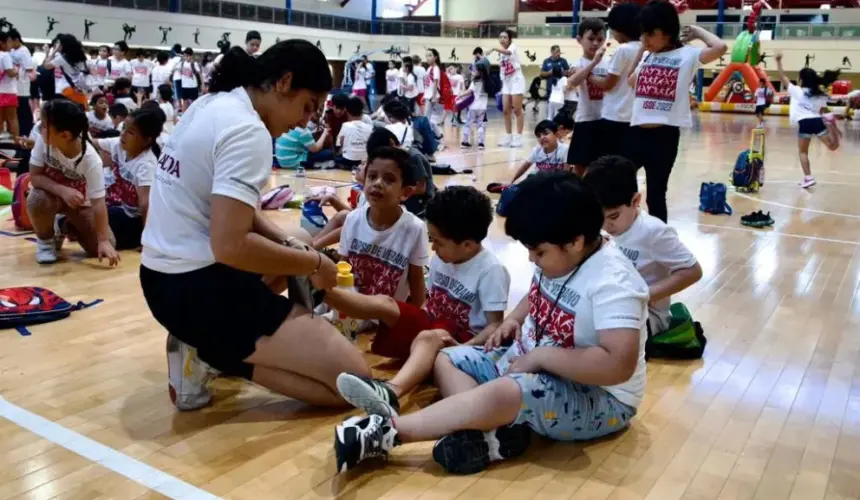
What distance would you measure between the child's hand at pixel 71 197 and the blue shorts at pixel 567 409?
2975mm

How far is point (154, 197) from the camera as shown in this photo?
7.71 ft

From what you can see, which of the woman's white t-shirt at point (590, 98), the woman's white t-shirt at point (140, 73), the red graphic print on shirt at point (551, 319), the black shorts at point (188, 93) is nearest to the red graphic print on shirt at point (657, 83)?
the woman's white t-shirt at point (590, 98)

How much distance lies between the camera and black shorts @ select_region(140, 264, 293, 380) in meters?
2.31

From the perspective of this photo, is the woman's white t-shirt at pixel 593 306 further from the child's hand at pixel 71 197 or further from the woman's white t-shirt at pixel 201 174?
the child's hand at pixel 71 197

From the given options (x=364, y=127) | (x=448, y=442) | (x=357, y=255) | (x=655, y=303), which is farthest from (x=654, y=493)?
(x=364, y=127)

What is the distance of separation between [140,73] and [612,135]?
49.7ft

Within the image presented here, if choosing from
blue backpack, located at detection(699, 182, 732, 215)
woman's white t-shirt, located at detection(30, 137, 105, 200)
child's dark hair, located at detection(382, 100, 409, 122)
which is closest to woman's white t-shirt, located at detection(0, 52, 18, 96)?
child's dark hair, located at detection(382, 100, 409, 122)

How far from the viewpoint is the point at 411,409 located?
2.59 m

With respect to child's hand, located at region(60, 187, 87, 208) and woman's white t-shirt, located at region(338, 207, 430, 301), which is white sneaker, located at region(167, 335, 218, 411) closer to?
woman's white t-shirt, located at region(338, 207, 430, 301)

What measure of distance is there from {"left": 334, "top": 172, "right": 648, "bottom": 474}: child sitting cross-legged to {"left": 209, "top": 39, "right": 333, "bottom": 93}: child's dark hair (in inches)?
27.5

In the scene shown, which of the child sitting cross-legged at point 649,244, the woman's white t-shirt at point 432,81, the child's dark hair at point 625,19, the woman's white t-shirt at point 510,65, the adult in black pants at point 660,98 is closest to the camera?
the child sitting cross-legged at point 649,244

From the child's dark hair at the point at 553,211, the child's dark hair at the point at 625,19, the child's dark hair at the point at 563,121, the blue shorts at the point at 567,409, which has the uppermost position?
the child's dark hair at the point at 625,19

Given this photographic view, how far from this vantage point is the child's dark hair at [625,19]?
183 inches

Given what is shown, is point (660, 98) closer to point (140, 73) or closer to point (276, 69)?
point (276, 69)
